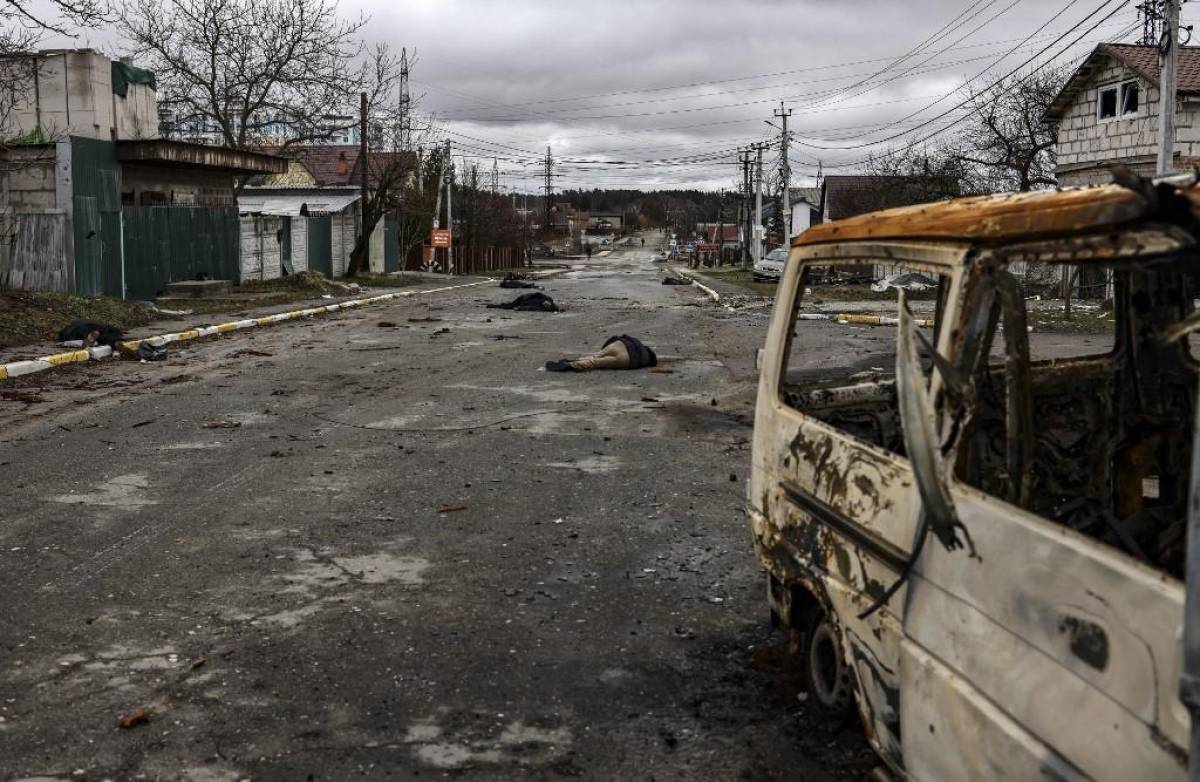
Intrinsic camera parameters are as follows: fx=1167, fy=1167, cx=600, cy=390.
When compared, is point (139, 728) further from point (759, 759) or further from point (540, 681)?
point (759, 759)

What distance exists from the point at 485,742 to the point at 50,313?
16958 mm

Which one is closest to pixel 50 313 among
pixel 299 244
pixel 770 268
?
pixel 299 244

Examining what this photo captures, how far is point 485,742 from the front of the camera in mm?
3824

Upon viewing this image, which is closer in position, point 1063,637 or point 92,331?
point 1063,637

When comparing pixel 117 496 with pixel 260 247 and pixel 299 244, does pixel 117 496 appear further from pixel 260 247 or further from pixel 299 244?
pixel 299 244

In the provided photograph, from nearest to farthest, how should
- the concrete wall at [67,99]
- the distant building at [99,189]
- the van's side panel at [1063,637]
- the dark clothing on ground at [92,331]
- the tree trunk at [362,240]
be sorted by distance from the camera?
the van's side panel at [1063,637] < the dark clothing on ground at [92,331] < the distant building at [99,189] < the concrete wall at [67,99] < the tree trunk at [362,240]

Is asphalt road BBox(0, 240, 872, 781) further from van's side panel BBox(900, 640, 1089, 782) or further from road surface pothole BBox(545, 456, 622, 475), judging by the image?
van's side panel BBox(900, 640, 1089, 782)

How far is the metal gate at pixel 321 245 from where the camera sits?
39.2 m

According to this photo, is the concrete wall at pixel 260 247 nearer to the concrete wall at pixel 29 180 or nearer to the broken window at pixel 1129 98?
the concrete wall at pixel 29 180

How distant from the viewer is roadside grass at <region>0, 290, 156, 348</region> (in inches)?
656

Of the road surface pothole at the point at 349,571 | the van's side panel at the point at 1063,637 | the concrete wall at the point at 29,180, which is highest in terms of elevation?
the concrete wall at the point at 29,180

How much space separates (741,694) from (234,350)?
1389 cm

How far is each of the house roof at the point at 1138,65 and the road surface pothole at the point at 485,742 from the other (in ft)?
98.4

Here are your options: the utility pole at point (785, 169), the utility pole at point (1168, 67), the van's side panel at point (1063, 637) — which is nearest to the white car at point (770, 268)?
the utility pole at point (785, 169)
